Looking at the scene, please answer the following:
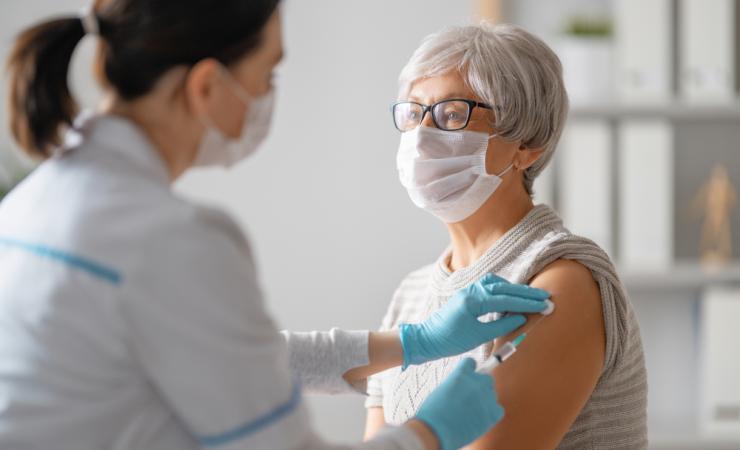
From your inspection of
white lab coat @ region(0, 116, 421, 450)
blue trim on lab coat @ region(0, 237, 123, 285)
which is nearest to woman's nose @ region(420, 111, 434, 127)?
white lab coat @ region(0, 116, 421, 450)

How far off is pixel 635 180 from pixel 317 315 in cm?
118

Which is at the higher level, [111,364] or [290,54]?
[290,54]

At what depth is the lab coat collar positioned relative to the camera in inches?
36.7

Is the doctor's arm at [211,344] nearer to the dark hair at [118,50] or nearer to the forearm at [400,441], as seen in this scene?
the forearm at [400,441]

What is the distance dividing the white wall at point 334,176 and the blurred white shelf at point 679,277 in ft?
Result: 2.16

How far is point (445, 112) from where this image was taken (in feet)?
4.98

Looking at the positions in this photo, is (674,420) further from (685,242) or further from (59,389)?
(59,389)

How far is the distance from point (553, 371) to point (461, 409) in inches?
9.8

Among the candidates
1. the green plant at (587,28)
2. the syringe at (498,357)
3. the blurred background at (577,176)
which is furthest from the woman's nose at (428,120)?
the green plant at (587,28)

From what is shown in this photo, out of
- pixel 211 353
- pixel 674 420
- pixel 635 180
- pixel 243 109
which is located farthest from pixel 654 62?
pixel 211 353

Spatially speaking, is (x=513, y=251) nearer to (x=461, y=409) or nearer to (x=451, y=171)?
(x=451, y=171)

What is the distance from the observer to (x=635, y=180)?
2766 millimetres

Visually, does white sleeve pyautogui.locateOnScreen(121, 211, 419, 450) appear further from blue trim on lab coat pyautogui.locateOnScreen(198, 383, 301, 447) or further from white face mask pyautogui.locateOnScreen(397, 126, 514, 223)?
white face mask pyautogui.locateOnScreen(397, 126, 514, 223)

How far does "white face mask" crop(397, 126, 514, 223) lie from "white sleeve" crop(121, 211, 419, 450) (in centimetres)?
66
